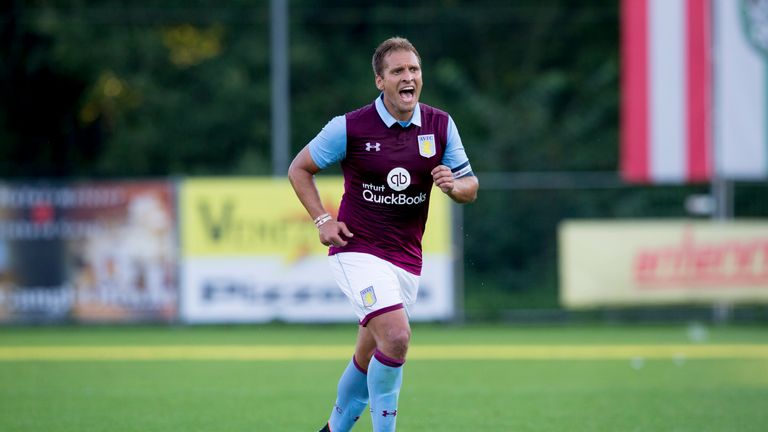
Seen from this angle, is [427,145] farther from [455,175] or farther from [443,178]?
[443,178]

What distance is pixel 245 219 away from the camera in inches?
714

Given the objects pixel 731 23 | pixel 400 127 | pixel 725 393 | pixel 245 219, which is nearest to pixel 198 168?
pixel 245 219

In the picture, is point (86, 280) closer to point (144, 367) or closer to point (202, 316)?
point (202, 316)

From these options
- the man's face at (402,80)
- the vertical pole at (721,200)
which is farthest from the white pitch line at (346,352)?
the man's face at (402,80)

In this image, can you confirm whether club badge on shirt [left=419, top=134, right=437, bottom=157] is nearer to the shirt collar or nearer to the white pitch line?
the shirt collar

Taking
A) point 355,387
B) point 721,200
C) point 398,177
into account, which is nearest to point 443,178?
point 398,177

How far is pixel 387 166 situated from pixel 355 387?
1404 mm

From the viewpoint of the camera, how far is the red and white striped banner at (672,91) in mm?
18078

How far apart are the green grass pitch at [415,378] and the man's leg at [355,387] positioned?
1250mm

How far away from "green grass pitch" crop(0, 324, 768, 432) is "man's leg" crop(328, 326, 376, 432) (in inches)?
49.2

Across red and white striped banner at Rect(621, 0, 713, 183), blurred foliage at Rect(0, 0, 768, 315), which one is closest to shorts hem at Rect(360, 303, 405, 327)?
red and white striped banner at Rect(621, 0, 713, 183)

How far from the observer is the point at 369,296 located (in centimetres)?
745

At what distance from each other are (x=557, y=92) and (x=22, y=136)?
1215 centimetres

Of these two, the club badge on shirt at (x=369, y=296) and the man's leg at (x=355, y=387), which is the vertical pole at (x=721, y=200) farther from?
the club badge on shirt at (x=369, y=296)
